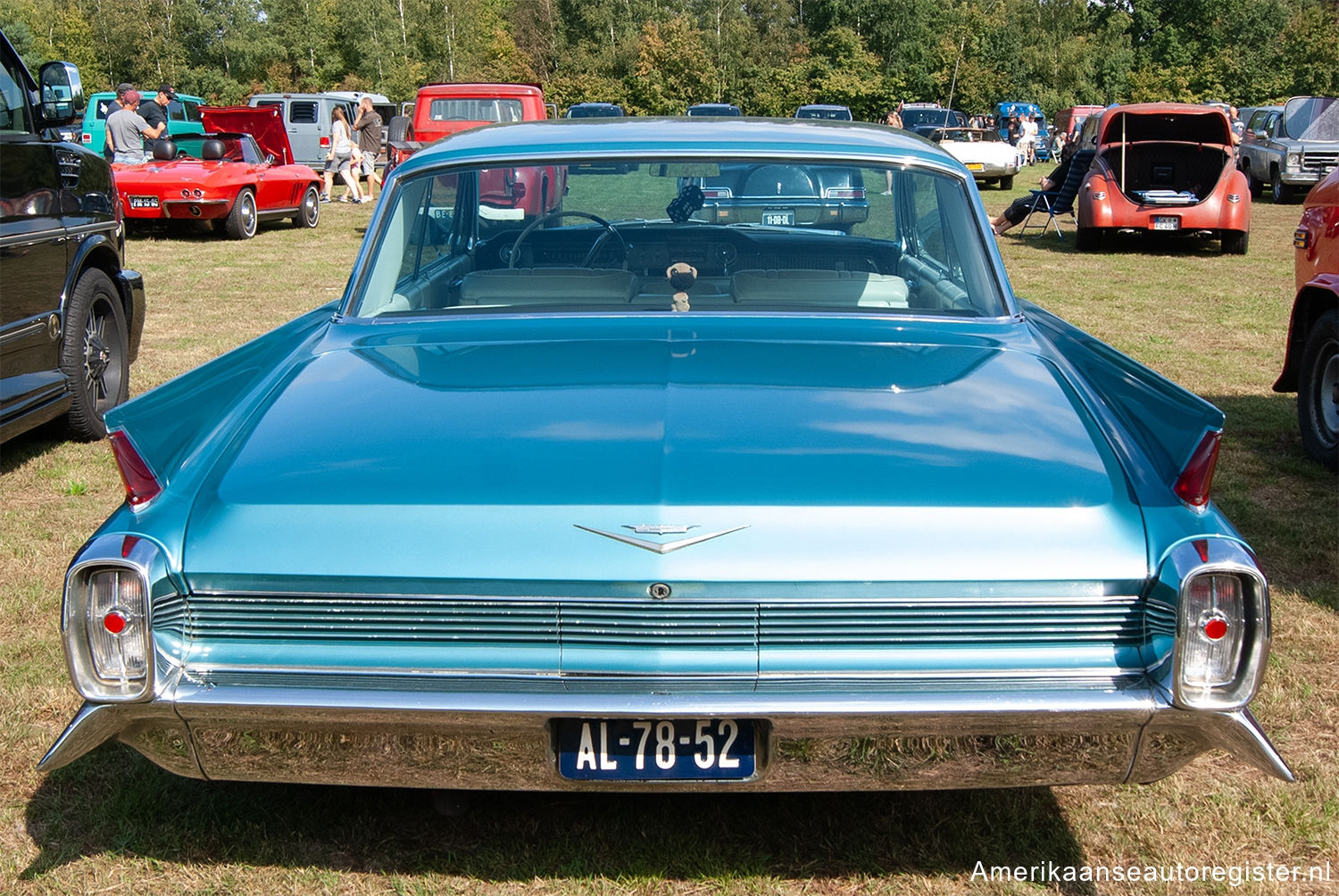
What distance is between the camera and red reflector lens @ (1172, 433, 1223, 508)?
7.71 ft

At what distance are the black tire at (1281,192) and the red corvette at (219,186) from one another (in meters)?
15.8

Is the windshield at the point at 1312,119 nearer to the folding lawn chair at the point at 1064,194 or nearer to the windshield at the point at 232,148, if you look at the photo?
the folding lawn chair at the point at 1064,194

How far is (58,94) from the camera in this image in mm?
5945

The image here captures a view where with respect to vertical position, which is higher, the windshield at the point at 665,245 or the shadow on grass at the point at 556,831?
the windshield at the point at 665,245

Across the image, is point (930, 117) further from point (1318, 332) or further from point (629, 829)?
point (629, 829)

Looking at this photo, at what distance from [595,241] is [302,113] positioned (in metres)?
27.8

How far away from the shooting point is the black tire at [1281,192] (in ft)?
69.1

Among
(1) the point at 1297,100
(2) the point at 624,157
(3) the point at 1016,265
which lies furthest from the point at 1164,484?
(1) the point at 1297,100

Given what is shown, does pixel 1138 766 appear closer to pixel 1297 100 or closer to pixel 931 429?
pixel 931 429

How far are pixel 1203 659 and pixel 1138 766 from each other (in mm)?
241

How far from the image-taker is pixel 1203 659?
224 centimetres

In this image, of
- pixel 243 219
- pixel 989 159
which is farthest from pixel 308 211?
pixel 989 159

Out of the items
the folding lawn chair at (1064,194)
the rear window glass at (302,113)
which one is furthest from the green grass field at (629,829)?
the rear window glass at (302,113)

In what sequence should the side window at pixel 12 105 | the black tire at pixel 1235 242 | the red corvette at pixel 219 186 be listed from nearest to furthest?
the side window at pixel 12 105 → the black tire at pixel 1235 242 → the red corvette at pixel 219 186
